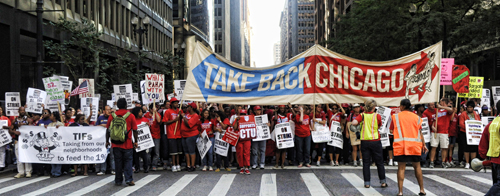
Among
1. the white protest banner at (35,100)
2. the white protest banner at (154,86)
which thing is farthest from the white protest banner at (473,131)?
the white protest banner at (35,100)

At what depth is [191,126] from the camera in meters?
13.5

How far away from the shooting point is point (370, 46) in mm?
29656

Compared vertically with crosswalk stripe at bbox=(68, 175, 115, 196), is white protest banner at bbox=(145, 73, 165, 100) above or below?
above

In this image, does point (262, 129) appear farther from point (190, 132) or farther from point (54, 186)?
point (54, 186)

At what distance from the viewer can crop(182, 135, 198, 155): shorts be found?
1356 cm

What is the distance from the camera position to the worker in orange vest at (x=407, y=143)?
9.18 metres

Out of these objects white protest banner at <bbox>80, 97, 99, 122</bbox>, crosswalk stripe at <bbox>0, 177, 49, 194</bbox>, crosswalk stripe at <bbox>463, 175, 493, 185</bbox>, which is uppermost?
white protest banner at <bbox>80, 97, 99, 122</bbox>

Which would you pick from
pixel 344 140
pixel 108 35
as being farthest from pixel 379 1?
pixel 108 35

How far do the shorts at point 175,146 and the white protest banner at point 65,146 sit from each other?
1.84 m

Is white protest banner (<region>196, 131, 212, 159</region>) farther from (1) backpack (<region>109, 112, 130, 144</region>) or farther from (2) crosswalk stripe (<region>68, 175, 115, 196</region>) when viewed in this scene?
(1) backpack (<region>109, 112, 130, 144</region>)

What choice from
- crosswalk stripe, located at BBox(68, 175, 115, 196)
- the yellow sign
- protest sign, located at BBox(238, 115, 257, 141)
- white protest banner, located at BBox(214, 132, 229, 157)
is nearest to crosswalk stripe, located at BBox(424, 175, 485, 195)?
protest sign, located at BBox(238, 115, 257, 141)

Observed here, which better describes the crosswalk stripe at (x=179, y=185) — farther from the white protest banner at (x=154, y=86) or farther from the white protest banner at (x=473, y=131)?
the white protest banner at (x=473, y=131)

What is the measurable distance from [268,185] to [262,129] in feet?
11.4

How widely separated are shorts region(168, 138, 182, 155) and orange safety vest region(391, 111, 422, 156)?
22.3 ft
